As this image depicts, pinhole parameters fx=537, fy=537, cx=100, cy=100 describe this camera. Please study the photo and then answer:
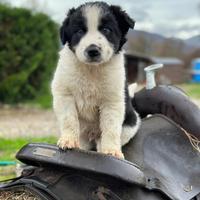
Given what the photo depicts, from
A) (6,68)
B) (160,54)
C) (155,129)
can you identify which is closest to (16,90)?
(6,68)

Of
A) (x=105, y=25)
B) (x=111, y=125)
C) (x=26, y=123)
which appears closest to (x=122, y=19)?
(x=105, y=25)

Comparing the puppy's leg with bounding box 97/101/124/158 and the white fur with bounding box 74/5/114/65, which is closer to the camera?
the white fur with bounding box 74/5/114/65

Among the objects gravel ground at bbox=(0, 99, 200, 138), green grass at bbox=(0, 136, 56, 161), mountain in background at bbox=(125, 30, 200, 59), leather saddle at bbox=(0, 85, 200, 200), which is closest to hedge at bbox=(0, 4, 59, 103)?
gravel ground at bbox=(0, 99, 200, 138)

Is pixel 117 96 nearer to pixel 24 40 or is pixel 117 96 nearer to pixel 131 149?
pixel 131 149

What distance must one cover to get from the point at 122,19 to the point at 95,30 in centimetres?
18

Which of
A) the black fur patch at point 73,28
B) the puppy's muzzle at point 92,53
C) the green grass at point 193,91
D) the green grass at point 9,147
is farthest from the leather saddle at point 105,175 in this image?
the green grass at point 193,91

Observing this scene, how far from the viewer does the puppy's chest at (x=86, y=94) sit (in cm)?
251

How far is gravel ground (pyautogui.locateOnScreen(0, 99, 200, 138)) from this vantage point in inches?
355

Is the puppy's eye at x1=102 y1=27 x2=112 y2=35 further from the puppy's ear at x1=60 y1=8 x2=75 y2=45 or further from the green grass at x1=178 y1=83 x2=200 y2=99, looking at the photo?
the green grass at x1=178 y1=83 x2=200 y2=99

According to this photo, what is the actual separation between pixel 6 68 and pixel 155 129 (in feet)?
28.3

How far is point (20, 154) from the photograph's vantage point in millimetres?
2191

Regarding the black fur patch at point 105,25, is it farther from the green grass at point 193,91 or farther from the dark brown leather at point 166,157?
the green grass at point 193,91

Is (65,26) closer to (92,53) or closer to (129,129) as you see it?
(92,53)

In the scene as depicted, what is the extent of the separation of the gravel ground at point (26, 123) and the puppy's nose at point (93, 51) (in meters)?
6.02
